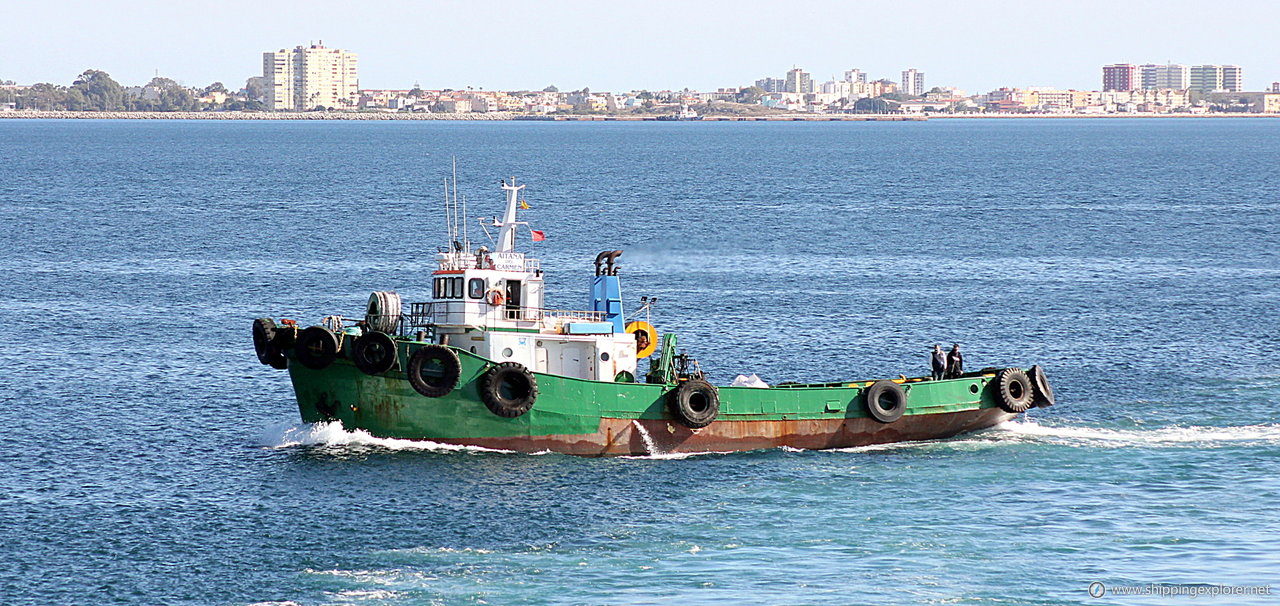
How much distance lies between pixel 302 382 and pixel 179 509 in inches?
198

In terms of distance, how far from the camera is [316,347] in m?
35.6

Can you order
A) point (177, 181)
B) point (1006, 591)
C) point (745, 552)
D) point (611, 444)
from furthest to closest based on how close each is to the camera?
point (177, 181) < point (611, 444) < point (745, 552) < point (1006, 591)

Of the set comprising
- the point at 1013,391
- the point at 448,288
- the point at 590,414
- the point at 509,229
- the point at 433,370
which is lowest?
the point at 590,414

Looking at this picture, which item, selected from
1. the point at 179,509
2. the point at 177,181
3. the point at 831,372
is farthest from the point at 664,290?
the point at 177,181

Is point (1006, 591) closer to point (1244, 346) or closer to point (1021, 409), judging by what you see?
point (1021, 409)

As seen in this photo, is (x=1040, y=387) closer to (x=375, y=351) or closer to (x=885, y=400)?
(x=885, y=400)

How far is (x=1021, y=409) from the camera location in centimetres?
3819

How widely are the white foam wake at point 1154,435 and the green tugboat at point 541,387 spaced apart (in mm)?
1299

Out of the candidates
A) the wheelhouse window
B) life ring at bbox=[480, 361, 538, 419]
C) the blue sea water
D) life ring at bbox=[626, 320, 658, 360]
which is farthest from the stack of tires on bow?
life ring at bbox=[626, 320, 658, 360]

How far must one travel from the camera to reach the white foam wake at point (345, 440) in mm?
35938

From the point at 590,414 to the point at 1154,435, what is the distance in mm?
13903

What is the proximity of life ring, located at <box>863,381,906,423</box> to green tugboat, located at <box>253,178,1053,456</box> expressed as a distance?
0.03 metres

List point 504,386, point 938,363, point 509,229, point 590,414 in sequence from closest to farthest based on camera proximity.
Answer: point 504,386
point 590,414
point 509,229
point 938,363

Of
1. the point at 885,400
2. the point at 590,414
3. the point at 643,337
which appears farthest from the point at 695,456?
the point at 885,400
